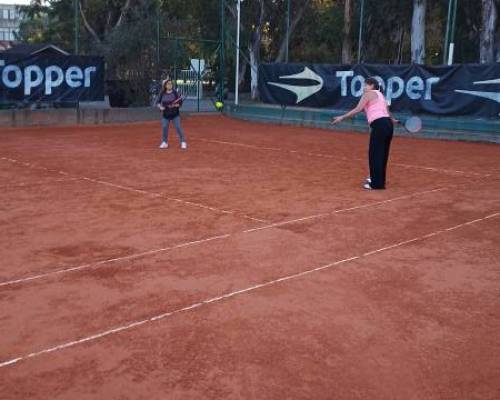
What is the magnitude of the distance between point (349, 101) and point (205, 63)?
14153 mm

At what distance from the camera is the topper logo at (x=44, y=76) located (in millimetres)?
19438

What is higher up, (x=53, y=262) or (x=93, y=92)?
(x=93, y=92)

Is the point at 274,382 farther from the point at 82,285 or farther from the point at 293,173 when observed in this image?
the point at 293,173

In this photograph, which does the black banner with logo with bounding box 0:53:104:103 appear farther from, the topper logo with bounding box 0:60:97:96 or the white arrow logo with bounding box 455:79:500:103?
the white arrow logo with bounding box 455:79:500:103

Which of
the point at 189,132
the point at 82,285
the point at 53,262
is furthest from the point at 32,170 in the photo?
the point at 189,132

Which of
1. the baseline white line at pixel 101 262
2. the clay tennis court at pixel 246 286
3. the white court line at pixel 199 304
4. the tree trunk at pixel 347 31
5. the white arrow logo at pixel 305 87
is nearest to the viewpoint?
the clay tennis court at pixel 246 286

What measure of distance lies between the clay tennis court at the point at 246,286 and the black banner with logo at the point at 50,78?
9.55 metres

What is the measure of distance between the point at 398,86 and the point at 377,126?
10.6 m

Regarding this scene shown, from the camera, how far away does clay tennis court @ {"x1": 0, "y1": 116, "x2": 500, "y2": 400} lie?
3859mm

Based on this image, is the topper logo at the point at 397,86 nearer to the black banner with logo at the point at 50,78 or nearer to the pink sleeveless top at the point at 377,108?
the black banner with logo at the point at 50,78

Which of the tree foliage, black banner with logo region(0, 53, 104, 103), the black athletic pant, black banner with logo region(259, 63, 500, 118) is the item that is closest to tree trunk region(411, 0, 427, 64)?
the tree foliage

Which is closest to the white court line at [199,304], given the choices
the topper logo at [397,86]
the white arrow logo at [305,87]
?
the topper logo at [397,86]

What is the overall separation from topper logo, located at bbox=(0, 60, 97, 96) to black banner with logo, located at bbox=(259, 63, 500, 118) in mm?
6586

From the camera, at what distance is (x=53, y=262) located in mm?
6047
